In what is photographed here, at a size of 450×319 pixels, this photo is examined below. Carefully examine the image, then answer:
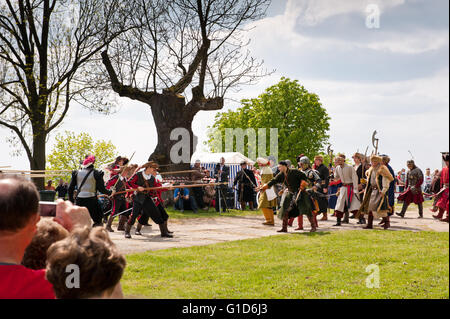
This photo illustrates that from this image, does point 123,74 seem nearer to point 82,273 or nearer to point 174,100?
point 174,100

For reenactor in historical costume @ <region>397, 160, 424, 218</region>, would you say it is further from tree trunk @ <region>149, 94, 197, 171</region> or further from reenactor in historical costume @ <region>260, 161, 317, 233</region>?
tree trunk @ <region>149, 94, 197, 171</region>

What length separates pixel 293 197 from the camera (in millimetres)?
11320

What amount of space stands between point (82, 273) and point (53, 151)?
177 feet

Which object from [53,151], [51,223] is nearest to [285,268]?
[51,223]

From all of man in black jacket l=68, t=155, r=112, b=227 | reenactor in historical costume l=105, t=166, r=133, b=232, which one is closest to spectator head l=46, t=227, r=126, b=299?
man in black jacket l=68, t=155, r=112, b=227

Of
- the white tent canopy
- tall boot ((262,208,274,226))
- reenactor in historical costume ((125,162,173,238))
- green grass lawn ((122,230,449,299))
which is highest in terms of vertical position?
the white tent canopy

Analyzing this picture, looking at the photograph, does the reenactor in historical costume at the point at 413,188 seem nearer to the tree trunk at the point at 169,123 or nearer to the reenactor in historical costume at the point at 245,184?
the reenactor in historical costume at the point at 245,184

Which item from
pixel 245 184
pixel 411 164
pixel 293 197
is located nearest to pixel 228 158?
pixel 245 184

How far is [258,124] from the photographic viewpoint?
4172 cm

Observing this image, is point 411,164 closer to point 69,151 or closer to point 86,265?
point 86,265

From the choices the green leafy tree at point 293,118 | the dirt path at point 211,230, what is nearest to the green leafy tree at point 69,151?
the green leafy tree at point 293,118

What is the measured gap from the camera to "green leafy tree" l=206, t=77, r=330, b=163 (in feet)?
133

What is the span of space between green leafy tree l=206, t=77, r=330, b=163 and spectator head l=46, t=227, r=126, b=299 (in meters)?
39.0

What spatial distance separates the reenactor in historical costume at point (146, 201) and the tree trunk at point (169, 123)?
25.3 ft
